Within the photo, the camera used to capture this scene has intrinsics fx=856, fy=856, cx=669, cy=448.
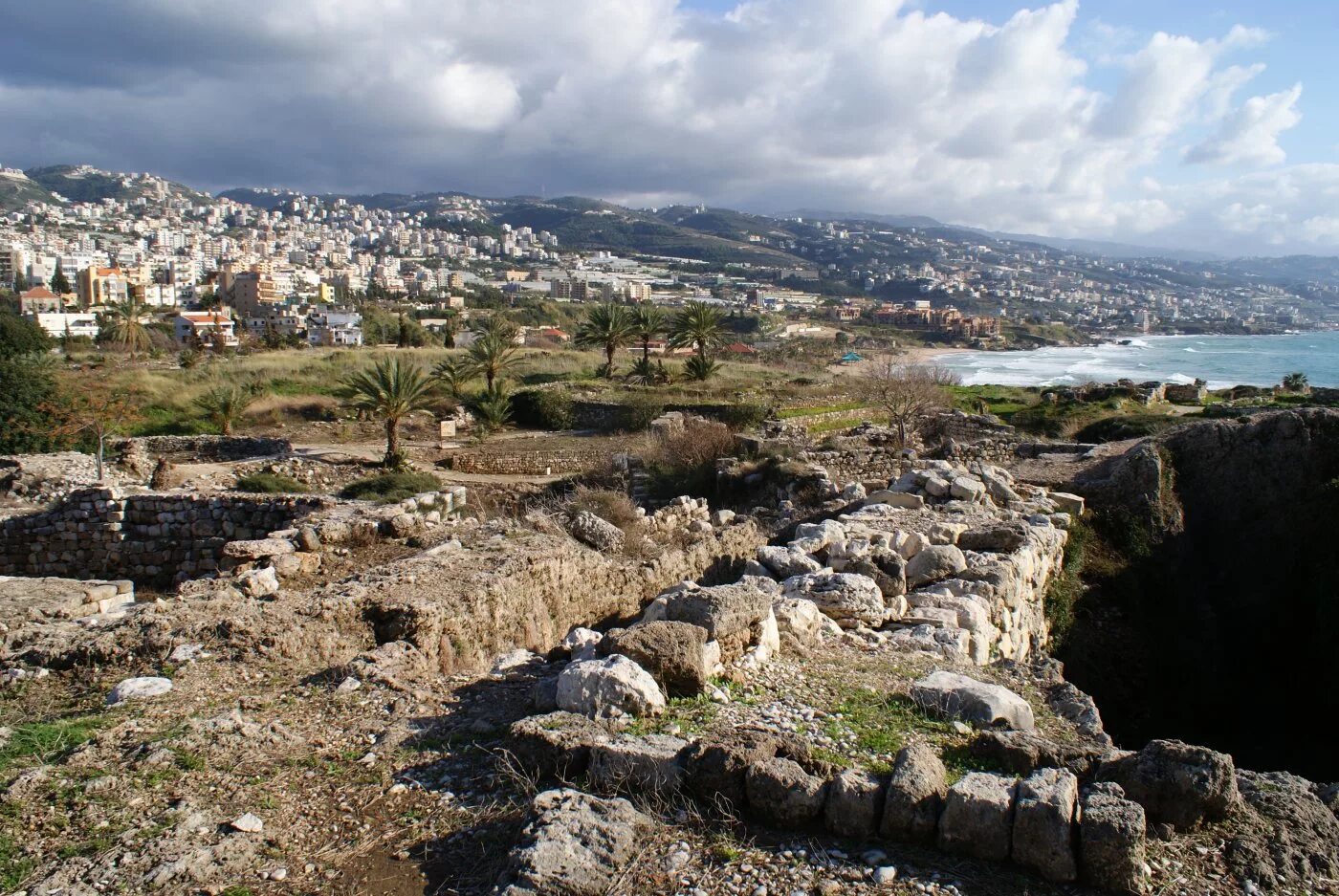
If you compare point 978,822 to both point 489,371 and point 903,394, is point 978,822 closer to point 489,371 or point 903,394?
point 903,394

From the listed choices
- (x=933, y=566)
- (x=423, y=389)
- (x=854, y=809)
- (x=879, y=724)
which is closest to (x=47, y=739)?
(x=854, y=809)

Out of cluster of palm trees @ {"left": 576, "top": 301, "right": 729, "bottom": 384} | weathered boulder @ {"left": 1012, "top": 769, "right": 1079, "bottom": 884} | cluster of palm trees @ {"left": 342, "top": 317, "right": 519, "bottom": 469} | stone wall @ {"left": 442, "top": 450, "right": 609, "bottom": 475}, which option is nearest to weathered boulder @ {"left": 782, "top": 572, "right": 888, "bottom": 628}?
weathered boulder @ {"left": 1012, "top": 769, "right": 1079, "bottom": 884}

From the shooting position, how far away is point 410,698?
494 centimetres

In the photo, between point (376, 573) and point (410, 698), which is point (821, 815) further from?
point (376, 573)

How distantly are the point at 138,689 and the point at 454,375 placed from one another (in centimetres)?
2609

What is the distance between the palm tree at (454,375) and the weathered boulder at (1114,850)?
27.4 meters

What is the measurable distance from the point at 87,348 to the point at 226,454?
3181cm

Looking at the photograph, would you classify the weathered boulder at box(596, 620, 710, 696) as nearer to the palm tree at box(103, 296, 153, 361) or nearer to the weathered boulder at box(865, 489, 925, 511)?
the weathered boulder at box(865, 489, 925, 511)

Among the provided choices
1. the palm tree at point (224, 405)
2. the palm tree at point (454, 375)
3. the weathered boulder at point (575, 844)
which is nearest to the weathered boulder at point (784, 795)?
the weathered boulder at point (575, 844)

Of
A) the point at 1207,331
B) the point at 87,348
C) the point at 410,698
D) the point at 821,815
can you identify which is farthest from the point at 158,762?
the point at 1207,331

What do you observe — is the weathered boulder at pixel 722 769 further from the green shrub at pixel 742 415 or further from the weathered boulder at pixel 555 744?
the green shrub at pixel 742 415

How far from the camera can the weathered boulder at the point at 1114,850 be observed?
10.5 feet

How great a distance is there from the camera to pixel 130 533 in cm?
1156

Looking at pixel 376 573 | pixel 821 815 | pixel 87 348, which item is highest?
pixel 821 815
